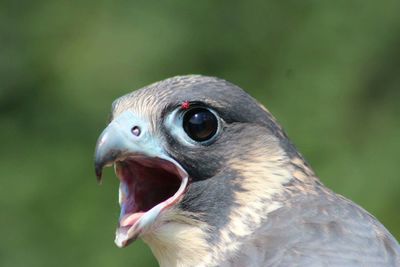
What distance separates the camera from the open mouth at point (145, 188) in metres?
3.30

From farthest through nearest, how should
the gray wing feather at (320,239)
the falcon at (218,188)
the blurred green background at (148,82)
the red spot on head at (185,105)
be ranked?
the blurred green background at (148,82), the red spot on head at (185,105), the falcon at (218,188), the gray wing feather at (320,239)

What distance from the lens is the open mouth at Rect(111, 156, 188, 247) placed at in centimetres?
330

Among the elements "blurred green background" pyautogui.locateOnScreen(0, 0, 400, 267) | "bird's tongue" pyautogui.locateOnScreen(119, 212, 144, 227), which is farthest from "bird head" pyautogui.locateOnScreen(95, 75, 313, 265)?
"blurred green background" pyautogui.locateOnScreen(0, 0, 400, 267)

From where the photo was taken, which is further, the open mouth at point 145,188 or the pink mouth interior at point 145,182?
the pink mouth interior at point 145,182

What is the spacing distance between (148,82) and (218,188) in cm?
359

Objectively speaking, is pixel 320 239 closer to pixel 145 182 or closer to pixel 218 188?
pixel 218 188

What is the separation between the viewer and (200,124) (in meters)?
3.45

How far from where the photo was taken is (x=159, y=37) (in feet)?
23.4

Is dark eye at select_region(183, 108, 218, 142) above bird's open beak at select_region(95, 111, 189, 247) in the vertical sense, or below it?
above

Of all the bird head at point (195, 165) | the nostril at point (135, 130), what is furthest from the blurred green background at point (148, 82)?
the nostril at point (135, 130)

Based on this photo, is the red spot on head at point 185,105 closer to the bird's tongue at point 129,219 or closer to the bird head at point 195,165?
the bird head at point 195,165

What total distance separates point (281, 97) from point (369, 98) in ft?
2.49

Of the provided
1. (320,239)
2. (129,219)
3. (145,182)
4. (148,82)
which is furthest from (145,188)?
(148,82)

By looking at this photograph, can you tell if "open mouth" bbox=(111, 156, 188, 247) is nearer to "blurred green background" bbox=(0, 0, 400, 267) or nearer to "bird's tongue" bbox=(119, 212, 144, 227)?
"bird's tongue" bbox=(119, 212, 144, 227)
